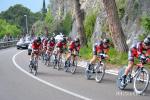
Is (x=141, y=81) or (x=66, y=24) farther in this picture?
(x=66, y=24)

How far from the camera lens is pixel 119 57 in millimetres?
23312

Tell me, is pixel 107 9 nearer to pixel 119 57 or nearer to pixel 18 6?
pixel 119 57

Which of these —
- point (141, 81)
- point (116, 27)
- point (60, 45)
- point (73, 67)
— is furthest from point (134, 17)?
point (141, 81)

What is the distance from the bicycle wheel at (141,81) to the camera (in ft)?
44.4

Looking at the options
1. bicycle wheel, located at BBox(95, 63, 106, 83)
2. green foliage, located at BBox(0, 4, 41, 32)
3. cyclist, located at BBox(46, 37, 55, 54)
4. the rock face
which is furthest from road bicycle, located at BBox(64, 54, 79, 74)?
green foliage, located at BBox(0, 4, 41, 32)

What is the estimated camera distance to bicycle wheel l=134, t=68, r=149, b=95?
44.4ft

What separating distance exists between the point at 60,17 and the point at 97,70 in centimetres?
5249

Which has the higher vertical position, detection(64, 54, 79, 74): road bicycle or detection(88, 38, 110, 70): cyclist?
detection(88, 38, 110, 70): cyclist

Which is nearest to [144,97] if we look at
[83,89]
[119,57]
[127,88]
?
[127,88]

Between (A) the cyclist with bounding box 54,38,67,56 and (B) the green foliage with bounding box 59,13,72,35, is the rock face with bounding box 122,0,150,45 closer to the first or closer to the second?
(A) the cyclist with bounding box 54,38,67,56

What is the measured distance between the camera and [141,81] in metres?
13.7

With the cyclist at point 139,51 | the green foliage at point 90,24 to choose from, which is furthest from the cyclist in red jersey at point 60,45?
the green foliage at point 90,24

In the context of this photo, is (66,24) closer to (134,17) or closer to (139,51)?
(134,17)

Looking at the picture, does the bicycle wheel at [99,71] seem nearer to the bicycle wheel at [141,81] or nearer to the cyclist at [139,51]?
the cyclist at [139,51]
